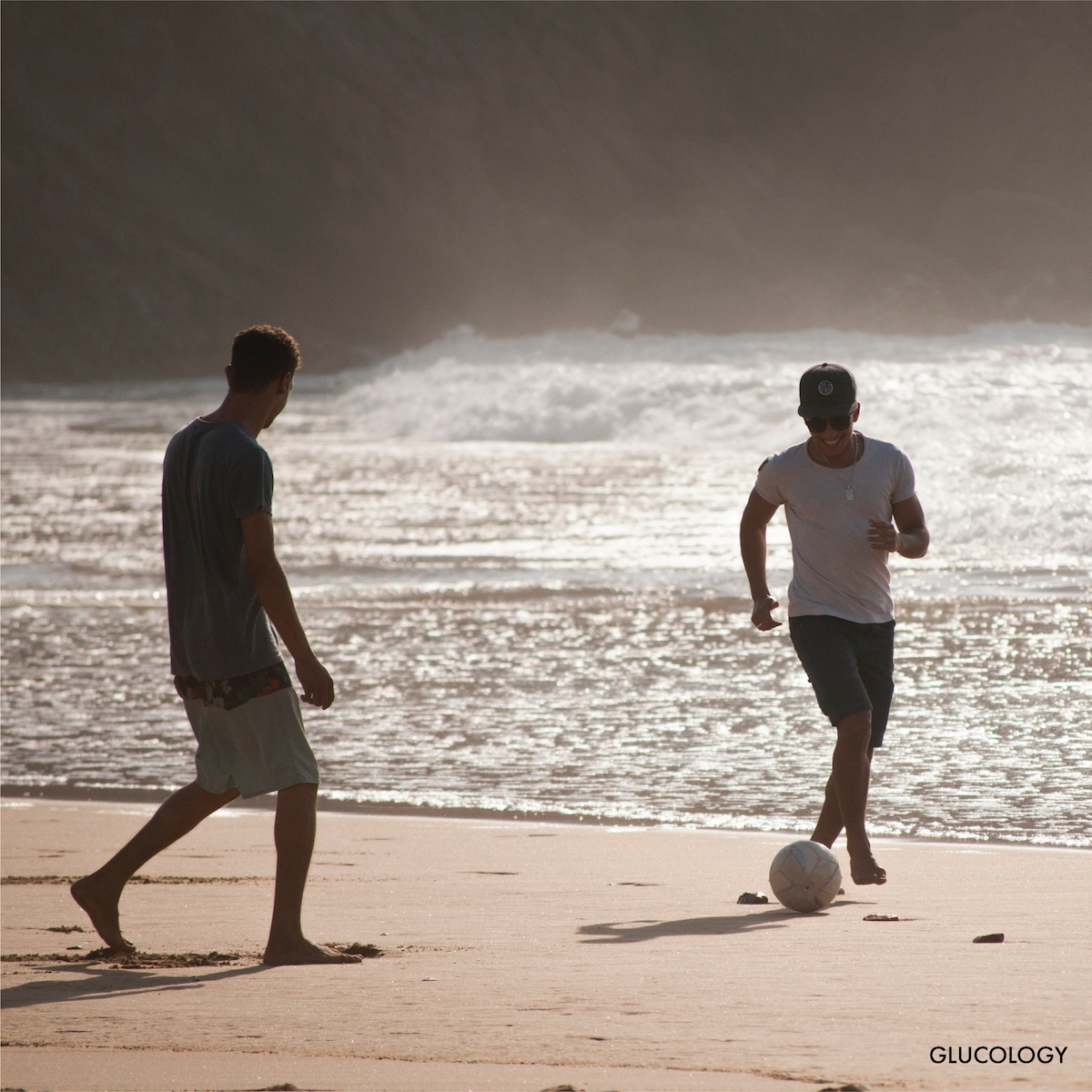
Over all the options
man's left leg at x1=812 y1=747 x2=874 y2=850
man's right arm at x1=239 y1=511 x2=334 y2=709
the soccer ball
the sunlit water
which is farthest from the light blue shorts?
the sunlit water

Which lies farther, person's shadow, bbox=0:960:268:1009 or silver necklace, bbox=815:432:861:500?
silver necklace, bbox=815:432:861:500

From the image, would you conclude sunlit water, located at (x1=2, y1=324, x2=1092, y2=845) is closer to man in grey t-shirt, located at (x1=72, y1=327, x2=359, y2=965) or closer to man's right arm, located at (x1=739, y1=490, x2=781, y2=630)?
man's right arm, located at (x1=739, y1=490, x2=781, y2=630)

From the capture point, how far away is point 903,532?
453 cm

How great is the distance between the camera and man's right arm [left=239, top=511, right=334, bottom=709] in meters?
3.53

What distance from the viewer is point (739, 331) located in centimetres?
9081

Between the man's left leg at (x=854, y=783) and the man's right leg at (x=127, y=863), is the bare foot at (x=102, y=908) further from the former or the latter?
the man's left leg at (x=854, y=783)

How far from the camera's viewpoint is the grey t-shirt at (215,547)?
357cm

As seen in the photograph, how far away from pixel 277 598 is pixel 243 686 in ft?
0.80

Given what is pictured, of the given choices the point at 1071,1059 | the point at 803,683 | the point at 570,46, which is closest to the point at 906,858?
the point at 1071,1059

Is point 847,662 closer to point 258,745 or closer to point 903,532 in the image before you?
point 903,532

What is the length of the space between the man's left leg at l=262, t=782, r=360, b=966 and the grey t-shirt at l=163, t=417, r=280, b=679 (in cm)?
33

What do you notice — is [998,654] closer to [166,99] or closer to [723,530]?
[723,530]

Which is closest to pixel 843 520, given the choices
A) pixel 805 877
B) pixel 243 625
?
pixel 805 877

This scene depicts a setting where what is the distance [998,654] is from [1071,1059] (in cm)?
569
